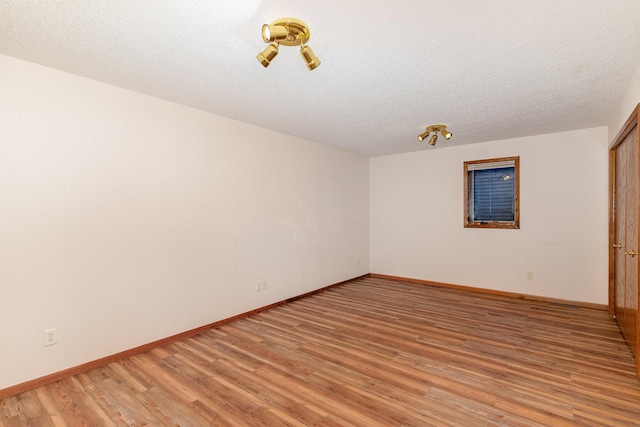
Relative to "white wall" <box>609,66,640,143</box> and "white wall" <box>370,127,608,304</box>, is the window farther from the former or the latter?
"white wall" <box>609,66,640,143</box>

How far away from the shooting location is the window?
4.66 meters

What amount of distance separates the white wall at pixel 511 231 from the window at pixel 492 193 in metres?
0.09

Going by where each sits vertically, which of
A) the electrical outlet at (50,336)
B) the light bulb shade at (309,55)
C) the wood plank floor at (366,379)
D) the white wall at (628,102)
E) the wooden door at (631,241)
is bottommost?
the wood plank floor at (366,379)

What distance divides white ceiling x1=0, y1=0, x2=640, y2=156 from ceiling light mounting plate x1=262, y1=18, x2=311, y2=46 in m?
0.04

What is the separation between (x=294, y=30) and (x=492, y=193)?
4316 mm

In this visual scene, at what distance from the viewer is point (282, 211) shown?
4.34 meters

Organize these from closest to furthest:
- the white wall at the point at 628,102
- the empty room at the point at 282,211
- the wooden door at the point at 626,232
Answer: the empty room at the point at 282,211
the white wall at the point at 628,102
the wooden door at the point at 626,232

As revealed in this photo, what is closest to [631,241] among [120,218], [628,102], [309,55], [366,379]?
[628,102]

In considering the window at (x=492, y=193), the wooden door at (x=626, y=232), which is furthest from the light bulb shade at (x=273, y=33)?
the window at (x=492, y=193)

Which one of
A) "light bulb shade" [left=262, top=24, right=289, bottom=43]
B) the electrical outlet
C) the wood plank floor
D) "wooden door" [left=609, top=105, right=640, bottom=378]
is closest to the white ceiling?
"light bulb shade" [left=262, top=24, right=289, bottom=43]

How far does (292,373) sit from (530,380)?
1818 mm

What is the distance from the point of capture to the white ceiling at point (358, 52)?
5.53 feet

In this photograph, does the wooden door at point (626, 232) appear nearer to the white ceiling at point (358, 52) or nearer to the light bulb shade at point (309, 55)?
the white ceiling at point (358, 52)

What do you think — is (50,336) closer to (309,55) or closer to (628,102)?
(309,55)
